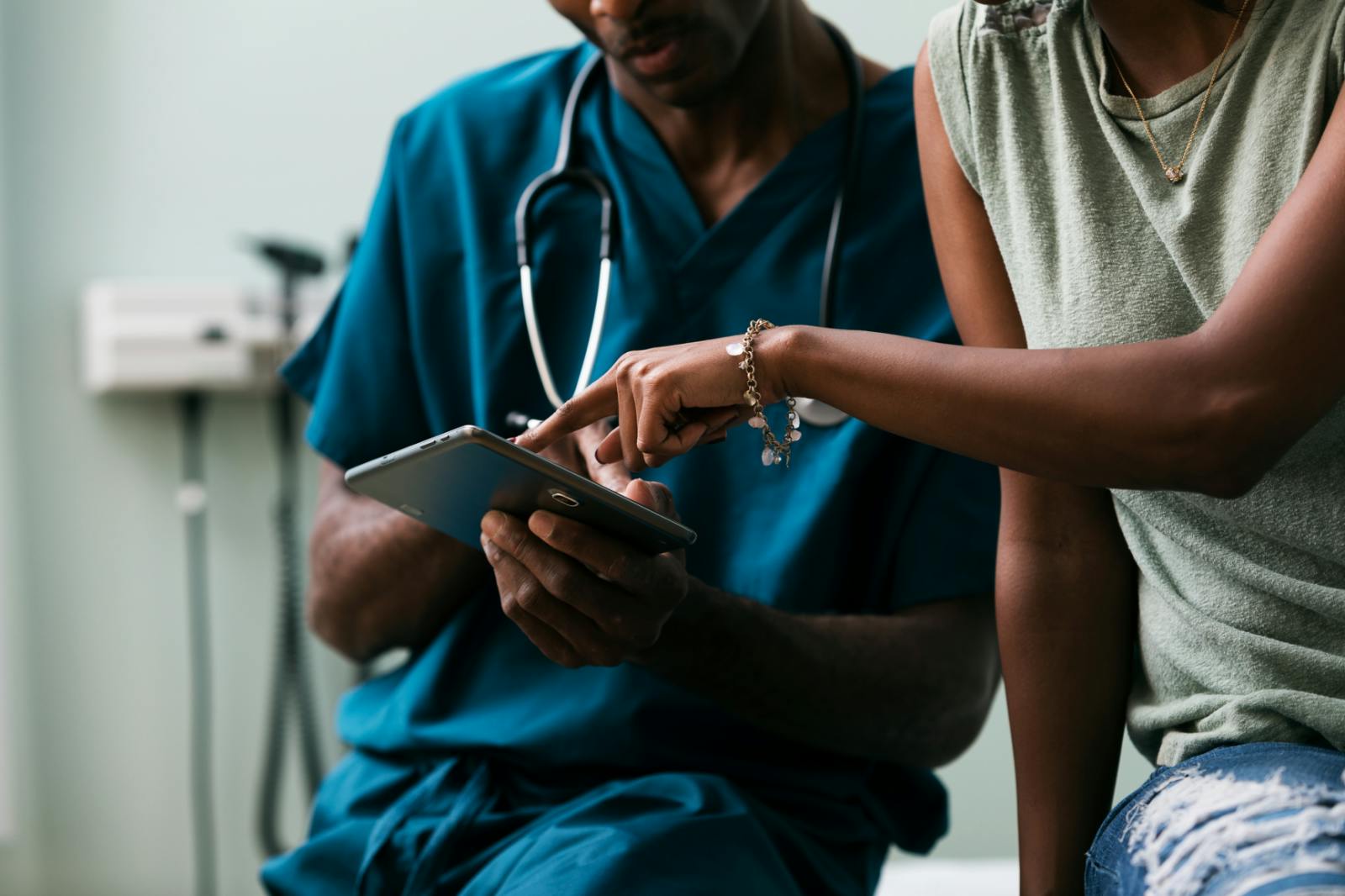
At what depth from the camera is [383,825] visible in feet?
3.72

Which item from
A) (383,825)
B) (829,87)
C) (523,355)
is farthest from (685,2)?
(383,825)

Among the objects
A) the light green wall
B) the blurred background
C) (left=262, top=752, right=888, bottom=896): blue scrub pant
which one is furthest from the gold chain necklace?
the light green wall

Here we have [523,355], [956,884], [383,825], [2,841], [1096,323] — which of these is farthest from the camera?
[2,841]

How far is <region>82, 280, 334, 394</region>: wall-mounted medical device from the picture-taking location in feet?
7.03

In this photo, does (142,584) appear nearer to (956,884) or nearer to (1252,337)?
(956,884)

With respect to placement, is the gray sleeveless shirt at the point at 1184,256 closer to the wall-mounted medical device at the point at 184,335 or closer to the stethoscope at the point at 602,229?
the stethoscope at the point at 602,229

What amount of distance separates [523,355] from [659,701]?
34cm

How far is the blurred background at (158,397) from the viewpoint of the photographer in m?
2.21

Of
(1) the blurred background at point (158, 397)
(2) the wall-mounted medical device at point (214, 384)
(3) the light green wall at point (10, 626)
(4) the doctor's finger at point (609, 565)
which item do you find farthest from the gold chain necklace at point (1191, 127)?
(3) the light green wall at point (10, 626)

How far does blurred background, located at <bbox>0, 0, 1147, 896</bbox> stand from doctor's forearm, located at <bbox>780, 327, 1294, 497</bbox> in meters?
1.44

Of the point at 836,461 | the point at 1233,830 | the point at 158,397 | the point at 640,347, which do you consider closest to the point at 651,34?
the point at 640,347

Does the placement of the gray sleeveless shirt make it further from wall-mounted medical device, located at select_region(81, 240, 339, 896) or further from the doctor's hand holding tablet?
wall-mounted medical device, located at select_region(81, 240, 339, 896)

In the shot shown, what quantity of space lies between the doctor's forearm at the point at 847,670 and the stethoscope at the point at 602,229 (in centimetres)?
19

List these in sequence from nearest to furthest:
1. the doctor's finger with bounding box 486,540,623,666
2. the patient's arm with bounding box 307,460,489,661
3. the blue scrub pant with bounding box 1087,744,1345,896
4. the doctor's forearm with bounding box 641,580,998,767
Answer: the blue scrub pant with bounding box 1087,744,1345,896, the doctor's finger with bounding box 486,540,623,666, the doctor's forearm with bounding box 641,580,998,767, the patient's arm with bounding box 307,460,489,661
